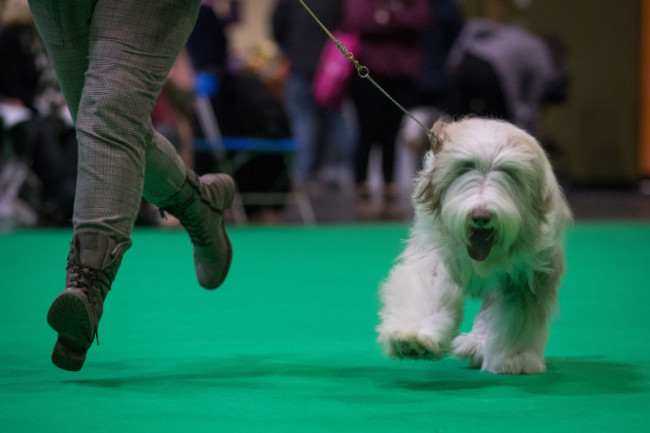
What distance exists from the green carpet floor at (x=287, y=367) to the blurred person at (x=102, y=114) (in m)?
0.23

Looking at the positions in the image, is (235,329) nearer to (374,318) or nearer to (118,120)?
(374,318)

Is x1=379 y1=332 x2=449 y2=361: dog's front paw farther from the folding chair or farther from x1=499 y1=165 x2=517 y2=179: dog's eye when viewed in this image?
the folding chair

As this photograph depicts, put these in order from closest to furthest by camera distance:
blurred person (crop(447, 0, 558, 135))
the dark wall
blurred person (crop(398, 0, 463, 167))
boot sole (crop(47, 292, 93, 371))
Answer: boot sole (crop(47, 292, 93, 371)) < blurred person (crop(447, 0, 558, 135)) < blurred person (crop(398, 0, 463, 167)) < the dark wall

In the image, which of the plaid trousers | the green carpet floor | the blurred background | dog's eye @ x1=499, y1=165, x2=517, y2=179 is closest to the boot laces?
the plaid trousers

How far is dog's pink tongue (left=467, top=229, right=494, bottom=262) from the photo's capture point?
2.72m

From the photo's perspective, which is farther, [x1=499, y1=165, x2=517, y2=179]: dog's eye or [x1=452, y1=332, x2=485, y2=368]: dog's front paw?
[x1=452, y1=332, x2=485, y2=368]: dog's front paw

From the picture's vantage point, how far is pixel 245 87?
891 cm

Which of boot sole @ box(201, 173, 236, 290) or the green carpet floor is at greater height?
boot sole @ box(201, 173, 236, 290)

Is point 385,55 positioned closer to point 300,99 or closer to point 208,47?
point 208,47

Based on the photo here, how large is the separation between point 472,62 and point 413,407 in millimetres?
6835

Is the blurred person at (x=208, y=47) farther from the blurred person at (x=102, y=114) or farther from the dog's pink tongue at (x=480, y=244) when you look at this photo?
the dog's pink tongue at (x=480, y=244)

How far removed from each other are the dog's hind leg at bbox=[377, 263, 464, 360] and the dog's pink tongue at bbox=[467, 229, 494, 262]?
16 cm

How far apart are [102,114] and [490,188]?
3.35 ft

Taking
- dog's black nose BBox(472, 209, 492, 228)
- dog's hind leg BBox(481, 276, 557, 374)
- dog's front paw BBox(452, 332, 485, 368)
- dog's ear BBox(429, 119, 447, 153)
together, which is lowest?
dog's front paw BBox(452, 332, 485, 368)
